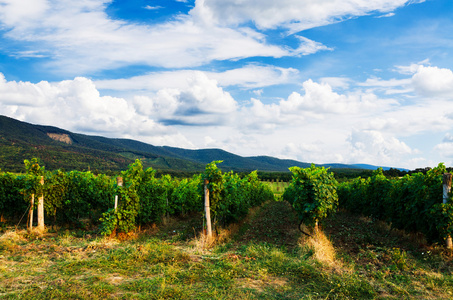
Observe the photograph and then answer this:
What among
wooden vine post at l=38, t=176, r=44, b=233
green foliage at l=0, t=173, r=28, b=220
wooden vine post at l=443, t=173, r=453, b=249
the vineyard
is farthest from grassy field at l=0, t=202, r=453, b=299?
green foliage at l=0, t=173, r=28, b=220

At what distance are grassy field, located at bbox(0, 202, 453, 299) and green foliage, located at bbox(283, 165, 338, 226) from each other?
125 cm

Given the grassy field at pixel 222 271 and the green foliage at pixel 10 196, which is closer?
the grassy field at pixel 222 271

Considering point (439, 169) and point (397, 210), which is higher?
Answer: point (439, 169)

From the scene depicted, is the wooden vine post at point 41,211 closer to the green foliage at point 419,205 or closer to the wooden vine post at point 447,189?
the green foliage at point 419,205

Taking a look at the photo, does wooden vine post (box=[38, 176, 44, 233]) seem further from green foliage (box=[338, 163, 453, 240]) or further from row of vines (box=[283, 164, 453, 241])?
green foliage (box=[338, 163, 453, 240])

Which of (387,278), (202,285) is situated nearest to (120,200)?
(202,285)

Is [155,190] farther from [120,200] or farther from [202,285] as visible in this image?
[202,285]

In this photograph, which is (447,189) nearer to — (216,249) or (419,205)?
(419,205)

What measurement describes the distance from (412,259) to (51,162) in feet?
449

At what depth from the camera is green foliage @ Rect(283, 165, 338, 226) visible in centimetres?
1126

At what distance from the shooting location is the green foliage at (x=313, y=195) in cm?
1126

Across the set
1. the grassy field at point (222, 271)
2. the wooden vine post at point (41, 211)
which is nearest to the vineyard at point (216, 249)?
the grassy field at point (222, 271)

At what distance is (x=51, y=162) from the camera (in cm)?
11738

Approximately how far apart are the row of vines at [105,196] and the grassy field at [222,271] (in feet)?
6.89
